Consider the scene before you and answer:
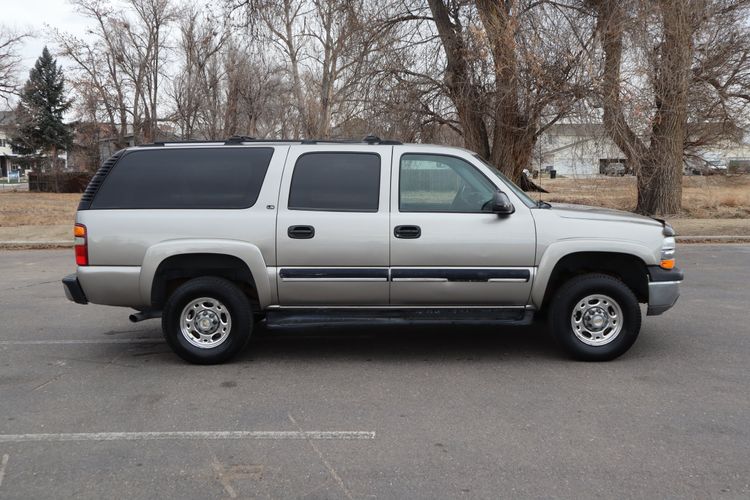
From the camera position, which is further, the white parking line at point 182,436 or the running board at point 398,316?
the running board at point 398,316

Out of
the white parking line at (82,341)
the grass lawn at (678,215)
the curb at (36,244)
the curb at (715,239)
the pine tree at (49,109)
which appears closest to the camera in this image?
the white parking line at (82,341)

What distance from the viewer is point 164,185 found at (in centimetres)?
587

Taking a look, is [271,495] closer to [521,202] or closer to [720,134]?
[521,202]

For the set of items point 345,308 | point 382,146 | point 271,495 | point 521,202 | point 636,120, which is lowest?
point 271,495

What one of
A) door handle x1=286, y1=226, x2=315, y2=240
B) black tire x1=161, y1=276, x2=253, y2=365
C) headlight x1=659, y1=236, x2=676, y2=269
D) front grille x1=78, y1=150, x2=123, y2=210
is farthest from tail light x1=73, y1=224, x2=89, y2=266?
headlight x1=659, y1=236, x2=676, y2=269

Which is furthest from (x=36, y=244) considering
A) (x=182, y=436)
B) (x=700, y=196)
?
(x=700, y=196)

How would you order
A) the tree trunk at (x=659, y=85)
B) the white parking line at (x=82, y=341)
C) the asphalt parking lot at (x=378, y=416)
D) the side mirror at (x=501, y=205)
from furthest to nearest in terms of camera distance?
1. the tree trunk at (x=659, y=85)
2. the white parking line at (x=82, y=341)
3. the side mirror at (x=501, y=205)
4. the asphalt parking lot at (x=378, y=416)

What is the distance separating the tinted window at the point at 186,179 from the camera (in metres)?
5.81

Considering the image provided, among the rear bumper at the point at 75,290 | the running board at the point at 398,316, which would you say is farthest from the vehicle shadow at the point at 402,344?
the rear bumper at the point at 75,290

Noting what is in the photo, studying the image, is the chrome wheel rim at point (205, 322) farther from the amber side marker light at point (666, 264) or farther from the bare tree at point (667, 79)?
the bare tree at point (667, 79)

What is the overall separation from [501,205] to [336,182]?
4.81ft

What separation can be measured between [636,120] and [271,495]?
1334 cm

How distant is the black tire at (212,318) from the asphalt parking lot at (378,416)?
0.46ft

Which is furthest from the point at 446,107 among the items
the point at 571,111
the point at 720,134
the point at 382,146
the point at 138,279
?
the point at 138,279
